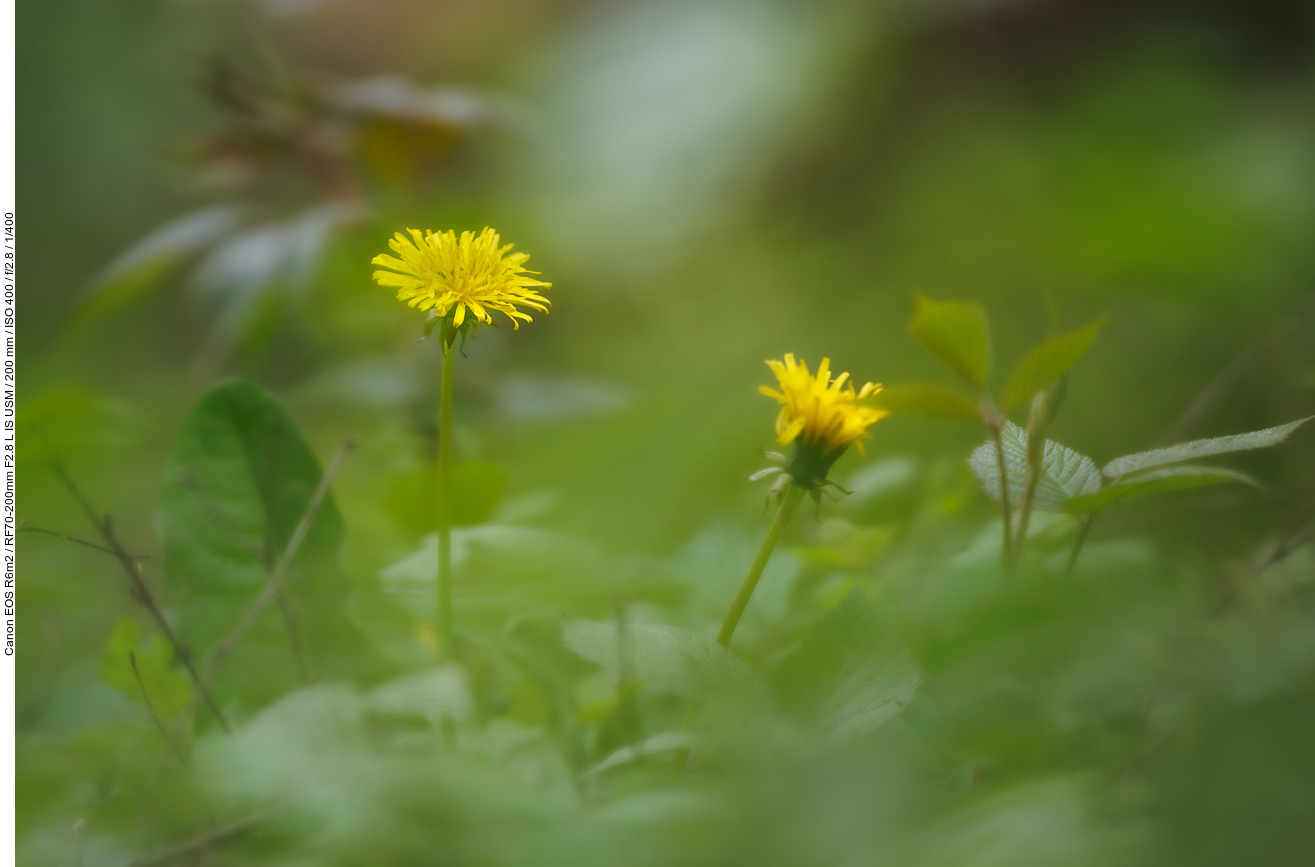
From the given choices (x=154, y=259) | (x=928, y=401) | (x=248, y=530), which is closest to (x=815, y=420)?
(x=928, y=401)

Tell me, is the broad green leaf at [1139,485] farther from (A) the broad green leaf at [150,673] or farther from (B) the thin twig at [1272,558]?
(A) the broad green leaf at [150,673]

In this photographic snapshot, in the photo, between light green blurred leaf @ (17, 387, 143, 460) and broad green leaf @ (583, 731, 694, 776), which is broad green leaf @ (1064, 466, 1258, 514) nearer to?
broad green leaf @ (583, 731, 694, 776)

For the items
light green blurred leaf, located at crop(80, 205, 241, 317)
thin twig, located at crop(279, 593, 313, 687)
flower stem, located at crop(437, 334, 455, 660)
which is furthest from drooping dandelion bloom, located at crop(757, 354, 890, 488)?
light green blurred leaf, located at crop(80, 205, 241, 317)

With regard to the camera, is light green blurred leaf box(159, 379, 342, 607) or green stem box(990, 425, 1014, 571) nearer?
green stem box(990, 425, 1014, 571)

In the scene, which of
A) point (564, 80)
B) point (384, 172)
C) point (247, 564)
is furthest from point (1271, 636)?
point (564, 80)

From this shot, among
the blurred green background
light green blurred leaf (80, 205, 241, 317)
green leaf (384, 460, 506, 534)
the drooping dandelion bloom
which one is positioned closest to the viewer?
the blurred green background

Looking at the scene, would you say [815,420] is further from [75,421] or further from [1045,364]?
[75,421]
